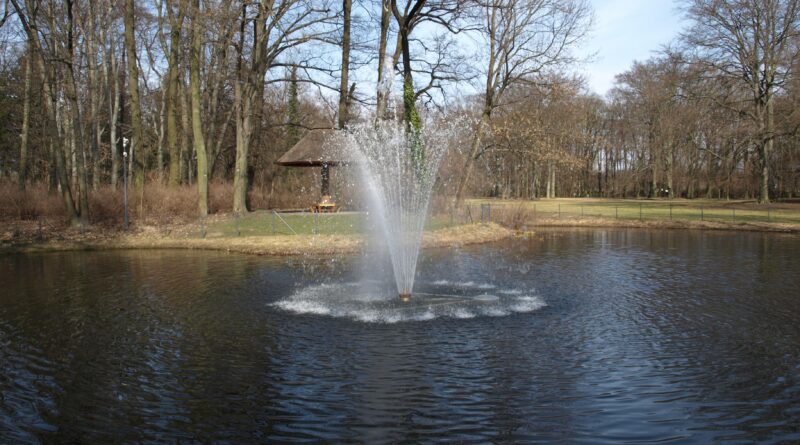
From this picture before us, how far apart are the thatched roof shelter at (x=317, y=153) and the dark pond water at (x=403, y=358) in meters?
17.5

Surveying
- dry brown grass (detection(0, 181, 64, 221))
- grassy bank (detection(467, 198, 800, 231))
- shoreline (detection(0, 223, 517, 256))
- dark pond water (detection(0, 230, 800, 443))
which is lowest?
dark pond water (detection(0, 230, 800, 443))

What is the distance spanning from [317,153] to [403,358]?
25.9 meters

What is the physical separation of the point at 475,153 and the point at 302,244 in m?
14.4

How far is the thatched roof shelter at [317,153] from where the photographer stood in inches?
1280

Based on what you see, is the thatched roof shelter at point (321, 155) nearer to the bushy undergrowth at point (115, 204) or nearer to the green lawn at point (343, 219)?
the green lawn at point (343, 219)

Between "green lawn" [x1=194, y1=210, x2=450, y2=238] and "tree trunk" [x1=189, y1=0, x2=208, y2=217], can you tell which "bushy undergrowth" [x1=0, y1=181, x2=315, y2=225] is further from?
"green lawn" [x1=194, y1=210, x2=450, y2=238]

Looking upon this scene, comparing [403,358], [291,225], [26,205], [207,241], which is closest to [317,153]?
[291,225]

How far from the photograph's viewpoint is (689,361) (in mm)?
8047

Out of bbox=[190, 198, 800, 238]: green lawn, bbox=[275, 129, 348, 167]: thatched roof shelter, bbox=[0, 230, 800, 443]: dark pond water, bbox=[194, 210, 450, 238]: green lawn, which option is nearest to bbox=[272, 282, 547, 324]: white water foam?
bbox=[0, 230, 800, 443]: dark pond water

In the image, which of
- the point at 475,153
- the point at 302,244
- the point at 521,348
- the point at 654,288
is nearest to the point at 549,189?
the point at 475,153

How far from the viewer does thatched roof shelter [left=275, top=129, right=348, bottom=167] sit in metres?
32.5

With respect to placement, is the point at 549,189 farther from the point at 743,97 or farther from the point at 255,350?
the point at 255,350

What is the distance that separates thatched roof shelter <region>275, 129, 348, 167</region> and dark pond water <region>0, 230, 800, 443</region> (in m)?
17.5

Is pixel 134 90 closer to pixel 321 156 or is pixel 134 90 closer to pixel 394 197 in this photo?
pixel 321 156
